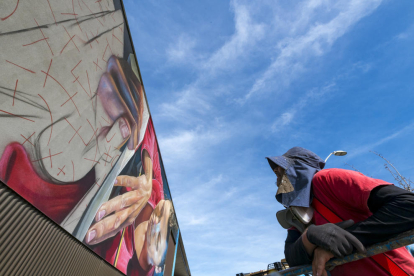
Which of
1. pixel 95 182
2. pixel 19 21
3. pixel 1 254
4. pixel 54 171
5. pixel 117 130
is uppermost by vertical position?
pixel 117 130

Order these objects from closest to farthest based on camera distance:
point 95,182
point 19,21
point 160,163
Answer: point 19,21 < point 95,182 < point 160,163

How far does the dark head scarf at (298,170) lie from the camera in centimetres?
168

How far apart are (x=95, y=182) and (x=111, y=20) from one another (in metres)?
3.37

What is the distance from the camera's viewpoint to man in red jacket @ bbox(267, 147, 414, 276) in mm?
1241

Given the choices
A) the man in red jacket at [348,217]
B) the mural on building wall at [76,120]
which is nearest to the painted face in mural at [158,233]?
the mural on building wall at [76,120]

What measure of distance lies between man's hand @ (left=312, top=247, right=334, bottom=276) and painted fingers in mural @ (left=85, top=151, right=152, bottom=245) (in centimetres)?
357

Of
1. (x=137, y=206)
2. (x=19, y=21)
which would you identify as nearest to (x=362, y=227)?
(x=19, y=21)

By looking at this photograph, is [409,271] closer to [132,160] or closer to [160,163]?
[132,160]

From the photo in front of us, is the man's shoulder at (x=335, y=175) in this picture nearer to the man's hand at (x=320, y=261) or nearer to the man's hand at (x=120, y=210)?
the man's hand at (x=320, y=261)

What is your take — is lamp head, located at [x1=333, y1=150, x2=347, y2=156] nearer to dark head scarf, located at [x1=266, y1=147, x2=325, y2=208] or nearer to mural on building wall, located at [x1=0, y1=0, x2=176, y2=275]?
mural on building wall, located at [x1=0, y1=0, x2=176, y2=275]

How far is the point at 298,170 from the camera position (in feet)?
6.06

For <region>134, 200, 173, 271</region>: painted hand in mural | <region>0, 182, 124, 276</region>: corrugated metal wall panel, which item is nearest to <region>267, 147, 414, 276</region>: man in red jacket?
<region>0, 182, 124, 276</region>: corrugated metal wall panel

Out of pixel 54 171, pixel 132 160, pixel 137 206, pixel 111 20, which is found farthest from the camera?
pixel 137 206

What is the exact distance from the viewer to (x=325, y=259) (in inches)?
53.1
